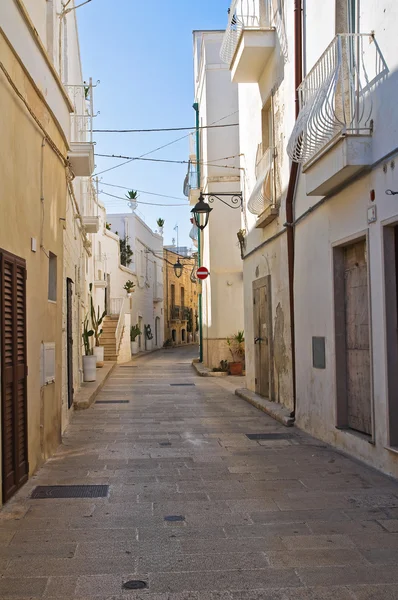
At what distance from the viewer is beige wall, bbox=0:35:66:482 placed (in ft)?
18.8

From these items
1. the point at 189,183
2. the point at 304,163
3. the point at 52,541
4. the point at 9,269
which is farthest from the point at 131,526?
the point at 189,183

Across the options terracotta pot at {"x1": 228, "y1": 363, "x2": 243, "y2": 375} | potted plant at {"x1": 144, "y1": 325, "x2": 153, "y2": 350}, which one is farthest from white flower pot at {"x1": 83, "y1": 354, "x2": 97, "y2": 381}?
potted plant at {"x1": 144, "y1": 325, "x2": 153, "y2": 350}

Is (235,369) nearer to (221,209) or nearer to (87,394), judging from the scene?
(221,209)

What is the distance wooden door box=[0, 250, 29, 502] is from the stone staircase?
21550 millimetres

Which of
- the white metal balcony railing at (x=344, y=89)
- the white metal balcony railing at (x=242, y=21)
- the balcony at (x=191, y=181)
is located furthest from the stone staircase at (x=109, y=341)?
the white metal balcony railing at (x=344, y=89)

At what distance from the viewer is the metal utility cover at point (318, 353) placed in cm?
844

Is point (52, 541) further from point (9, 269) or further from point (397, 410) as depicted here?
point (397, 410)

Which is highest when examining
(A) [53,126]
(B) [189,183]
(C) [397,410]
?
(B) [189,183]

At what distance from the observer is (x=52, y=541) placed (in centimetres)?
464

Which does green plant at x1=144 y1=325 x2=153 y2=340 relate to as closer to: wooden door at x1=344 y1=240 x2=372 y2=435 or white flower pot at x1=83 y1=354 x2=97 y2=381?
white flower pot at x1=83 y1=354 x2=97 y2=381

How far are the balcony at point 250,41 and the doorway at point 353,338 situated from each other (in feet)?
16.9

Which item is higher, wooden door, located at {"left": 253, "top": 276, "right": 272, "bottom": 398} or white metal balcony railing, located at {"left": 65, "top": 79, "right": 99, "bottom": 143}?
white metal balcony railing, located at {"left": 65, "top": 79, "right": 99, "bottom": 143}

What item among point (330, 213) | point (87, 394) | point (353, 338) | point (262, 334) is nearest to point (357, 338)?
point (353, 338)

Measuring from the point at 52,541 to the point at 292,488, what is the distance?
7.87 feet
